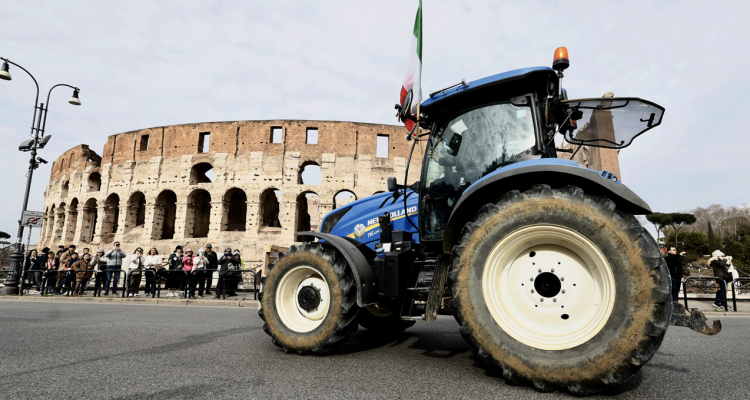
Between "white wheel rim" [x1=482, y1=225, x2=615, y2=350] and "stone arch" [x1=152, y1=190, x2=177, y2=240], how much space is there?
28.4 m

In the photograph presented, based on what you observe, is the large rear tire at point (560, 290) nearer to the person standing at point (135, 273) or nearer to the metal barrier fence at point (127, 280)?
the metal barrier fence at point (127, 280)

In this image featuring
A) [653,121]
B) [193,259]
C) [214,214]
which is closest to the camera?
[653,121]

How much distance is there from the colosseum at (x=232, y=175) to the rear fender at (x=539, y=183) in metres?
21.8

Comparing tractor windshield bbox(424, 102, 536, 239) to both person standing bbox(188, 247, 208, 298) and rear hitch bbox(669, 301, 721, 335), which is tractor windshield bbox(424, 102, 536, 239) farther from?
person standing bbox(188, 247, 208, 298)

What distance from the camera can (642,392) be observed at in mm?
2393

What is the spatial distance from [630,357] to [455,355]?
1668 millimetres

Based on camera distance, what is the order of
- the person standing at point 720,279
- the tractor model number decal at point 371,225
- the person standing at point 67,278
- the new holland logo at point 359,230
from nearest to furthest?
the tractor model number decal at point 371,225, the new holland logo at point 359,230, the person standing at point 720,279, the person standing at point 67,278

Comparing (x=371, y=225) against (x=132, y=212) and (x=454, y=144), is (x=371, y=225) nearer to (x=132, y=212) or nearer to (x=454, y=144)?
(x=454, y=144)

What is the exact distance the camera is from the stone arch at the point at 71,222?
3053 cm

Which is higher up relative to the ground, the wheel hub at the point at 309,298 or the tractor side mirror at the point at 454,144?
the tractor side mirror at the point at 454,144

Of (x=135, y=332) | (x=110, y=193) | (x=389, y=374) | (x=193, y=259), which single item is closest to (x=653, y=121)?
(x=389, y=374)

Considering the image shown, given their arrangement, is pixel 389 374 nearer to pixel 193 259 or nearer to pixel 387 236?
pixel 387 236

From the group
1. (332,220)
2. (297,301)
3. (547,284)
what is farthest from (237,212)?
(547,284)

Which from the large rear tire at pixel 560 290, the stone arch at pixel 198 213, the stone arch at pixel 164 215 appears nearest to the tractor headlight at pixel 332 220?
the large rear tire at pixel 560 290
